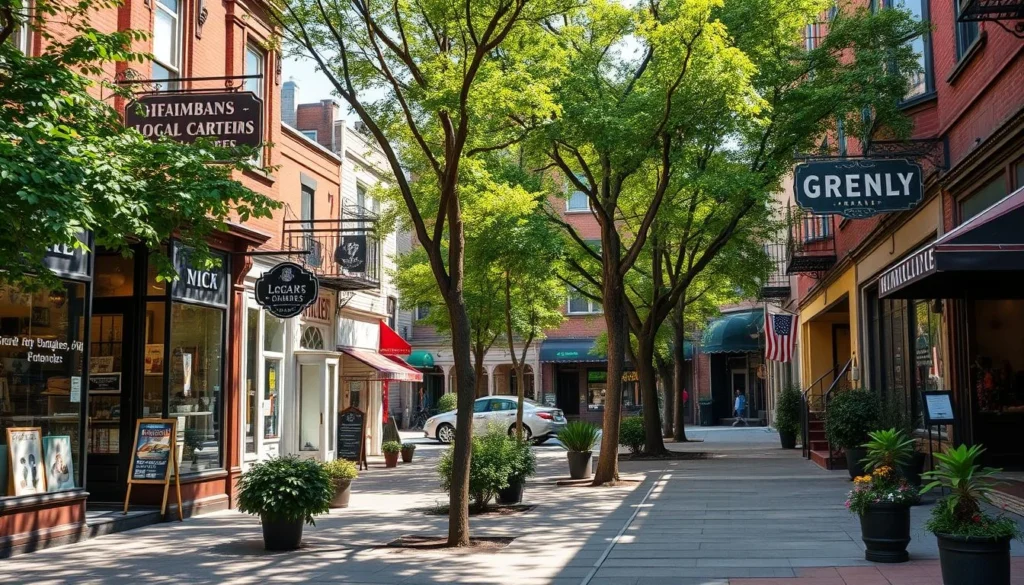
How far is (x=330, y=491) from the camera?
1132cm

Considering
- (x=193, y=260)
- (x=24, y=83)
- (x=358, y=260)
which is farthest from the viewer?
(x=358, y=260)

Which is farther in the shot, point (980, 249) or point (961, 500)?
point (980, 249)

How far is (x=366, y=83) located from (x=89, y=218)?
20.3 ft

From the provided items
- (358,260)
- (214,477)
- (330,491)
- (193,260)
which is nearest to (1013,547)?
(330,491)

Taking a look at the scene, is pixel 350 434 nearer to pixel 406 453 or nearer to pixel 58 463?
pixel 406 453

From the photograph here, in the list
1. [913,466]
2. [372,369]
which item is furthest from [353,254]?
[913,466]

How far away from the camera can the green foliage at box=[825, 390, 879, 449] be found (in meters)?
16.6

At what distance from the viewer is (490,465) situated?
543 inches

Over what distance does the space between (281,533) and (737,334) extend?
34.2 metres

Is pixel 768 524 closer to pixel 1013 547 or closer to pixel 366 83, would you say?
pixel 1013 547

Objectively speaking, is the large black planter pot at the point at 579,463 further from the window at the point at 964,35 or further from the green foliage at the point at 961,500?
the green foliage at the point at 961,500

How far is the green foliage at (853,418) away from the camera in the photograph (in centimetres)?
1661

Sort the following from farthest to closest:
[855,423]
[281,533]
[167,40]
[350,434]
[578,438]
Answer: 1. [350,434]
2. [578,438]
3. [855,423]
4. [167,40]
5. [281,533]

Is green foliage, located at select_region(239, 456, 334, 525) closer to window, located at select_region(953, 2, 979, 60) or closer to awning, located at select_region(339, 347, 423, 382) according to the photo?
window, located at select_region(953, 2, 979, 60)
